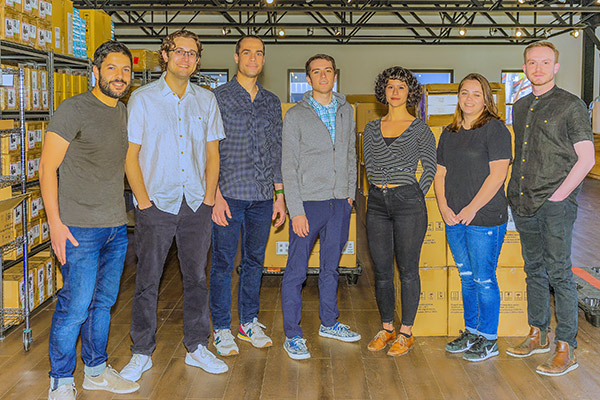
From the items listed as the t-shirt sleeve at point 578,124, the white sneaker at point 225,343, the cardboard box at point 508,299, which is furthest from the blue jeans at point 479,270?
the white sneaker at point 225,343

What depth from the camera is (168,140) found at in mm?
2729

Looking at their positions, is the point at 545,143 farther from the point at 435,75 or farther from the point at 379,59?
the point at 435,75

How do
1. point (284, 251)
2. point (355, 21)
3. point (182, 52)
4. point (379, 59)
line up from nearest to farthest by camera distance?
point (182, 52) < point (284, 251) < point (355, 21) < point (379, 59)

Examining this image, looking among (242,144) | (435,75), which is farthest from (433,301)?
(435,75)

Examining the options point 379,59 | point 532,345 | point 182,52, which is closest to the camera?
point 182,52

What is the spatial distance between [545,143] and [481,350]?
3.82 ft

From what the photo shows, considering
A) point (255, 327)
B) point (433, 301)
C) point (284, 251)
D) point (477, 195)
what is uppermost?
point (477, 195)

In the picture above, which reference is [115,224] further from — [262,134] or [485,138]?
[485,138]

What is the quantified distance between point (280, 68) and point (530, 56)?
12.9 meters

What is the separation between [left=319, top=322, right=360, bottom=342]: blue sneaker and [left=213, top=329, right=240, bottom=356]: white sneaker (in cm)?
56

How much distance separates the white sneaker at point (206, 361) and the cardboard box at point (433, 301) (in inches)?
48.7

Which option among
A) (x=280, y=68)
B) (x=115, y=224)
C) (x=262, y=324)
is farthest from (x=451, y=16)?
(x=115, y=224)

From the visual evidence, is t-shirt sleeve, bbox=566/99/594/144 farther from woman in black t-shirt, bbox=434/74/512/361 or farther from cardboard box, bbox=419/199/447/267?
cardboard box, bbox=419/199/447/267

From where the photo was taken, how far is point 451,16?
13922 millimetres
